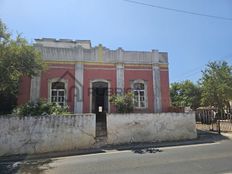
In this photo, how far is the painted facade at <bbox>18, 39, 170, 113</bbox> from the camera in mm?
16234

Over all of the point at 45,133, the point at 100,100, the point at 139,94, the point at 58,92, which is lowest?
the point at 45,133

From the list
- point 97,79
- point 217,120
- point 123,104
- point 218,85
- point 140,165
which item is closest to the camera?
point 140,165

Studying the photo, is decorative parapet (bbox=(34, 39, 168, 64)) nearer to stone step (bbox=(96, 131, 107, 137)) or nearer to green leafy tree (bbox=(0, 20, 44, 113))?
green leafy tree (bbox=(0, 20, 44, 113))

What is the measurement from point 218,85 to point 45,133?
20.5 metres

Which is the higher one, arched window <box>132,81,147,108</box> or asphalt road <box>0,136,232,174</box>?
arched window <box>132,81,147,108</box>

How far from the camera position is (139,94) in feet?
57.5

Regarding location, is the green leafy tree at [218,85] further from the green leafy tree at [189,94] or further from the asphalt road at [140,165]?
the asphalt road at [140,165]

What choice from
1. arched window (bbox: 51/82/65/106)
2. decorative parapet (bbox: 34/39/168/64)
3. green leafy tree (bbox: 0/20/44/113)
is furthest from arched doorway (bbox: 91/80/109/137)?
green leafy tree (bbox: 0/20/44/113)

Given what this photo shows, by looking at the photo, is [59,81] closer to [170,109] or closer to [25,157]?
[25,157]

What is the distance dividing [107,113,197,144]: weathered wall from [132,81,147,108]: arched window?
11.8ft

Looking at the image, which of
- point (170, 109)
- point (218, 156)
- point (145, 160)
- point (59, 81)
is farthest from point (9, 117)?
point (170, 109)

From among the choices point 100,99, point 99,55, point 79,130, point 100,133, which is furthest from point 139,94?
point 79,130

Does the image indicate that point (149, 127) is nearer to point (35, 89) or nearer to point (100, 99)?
point (100, 99)

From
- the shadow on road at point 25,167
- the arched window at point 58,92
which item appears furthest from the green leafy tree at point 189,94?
the shadow on road at point 25,167
